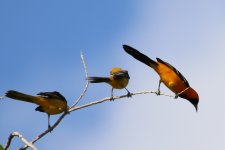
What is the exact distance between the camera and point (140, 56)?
993cm

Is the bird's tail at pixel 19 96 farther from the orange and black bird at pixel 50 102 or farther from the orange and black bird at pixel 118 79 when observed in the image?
the orange and black bird at pixel 118 79

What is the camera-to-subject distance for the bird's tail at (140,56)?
9368mm

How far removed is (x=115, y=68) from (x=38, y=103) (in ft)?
7.98

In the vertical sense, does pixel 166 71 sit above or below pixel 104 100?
above

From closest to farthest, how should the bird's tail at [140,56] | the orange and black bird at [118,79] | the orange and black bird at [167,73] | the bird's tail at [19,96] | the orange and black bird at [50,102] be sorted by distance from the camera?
the bird's tail at [19,96] < the orange and black bird at [50,102] < the orange and black bird at [118,79] < the bird's tail at [140,56] < the orange and black bird at [167,73]

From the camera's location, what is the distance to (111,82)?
28.6 feet

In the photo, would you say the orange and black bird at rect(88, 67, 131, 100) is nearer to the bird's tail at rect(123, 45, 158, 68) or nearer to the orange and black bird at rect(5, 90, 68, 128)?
the bird's tail at rect(123, 45, 158, 68)

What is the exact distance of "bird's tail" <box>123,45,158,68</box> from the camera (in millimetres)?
9368

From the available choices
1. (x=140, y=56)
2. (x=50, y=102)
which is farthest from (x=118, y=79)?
(x=50, y=102)

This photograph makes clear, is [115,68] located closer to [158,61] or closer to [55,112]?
[158,61]

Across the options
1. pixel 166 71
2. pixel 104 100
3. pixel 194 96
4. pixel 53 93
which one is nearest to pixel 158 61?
pixel 166 71

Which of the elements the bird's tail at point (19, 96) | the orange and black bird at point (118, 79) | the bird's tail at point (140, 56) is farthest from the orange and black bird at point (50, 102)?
the bird's tail at point (140, 56)

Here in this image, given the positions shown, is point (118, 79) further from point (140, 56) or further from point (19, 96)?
point (19, 96)

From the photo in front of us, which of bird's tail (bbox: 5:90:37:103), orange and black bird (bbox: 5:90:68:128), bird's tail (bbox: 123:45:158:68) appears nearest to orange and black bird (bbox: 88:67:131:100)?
bird's tail (bbox: 123:45:158:68)
